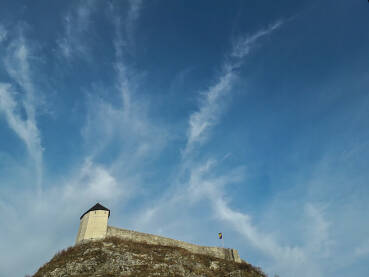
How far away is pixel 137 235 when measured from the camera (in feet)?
140

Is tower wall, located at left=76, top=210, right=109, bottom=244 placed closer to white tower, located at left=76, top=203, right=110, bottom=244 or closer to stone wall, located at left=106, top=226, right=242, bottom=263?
white tower, located at left=76, top=203, right=110, bottom=244

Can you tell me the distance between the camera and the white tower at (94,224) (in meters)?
39.8

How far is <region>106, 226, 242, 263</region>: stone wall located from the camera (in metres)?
41.8

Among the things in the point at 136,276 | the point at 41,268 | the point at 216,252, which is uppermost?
the point at 216,252

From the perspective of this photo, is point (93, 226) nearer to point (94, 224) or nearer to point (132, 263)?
point (94, 224)

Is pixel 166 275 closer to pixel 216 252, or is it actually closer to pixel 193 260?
pixel 193 260

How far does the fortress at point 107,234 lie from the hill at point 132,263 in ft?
3.88

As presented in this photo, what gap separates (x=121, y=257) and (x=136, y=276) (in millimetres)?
4949

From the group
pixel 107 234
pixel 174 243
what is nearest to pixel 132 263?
pixel 107 234

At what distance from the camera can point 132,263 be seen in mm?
34219

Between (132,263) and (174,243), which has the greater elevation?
(174,243)

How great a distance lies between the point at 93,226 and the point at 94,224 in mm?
308

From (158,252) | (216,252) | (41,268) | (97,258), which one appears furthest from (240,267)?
(41,268)

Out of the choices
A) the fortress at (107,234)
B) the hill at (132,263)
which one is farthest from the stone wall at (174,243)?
the hill at (132,263)
